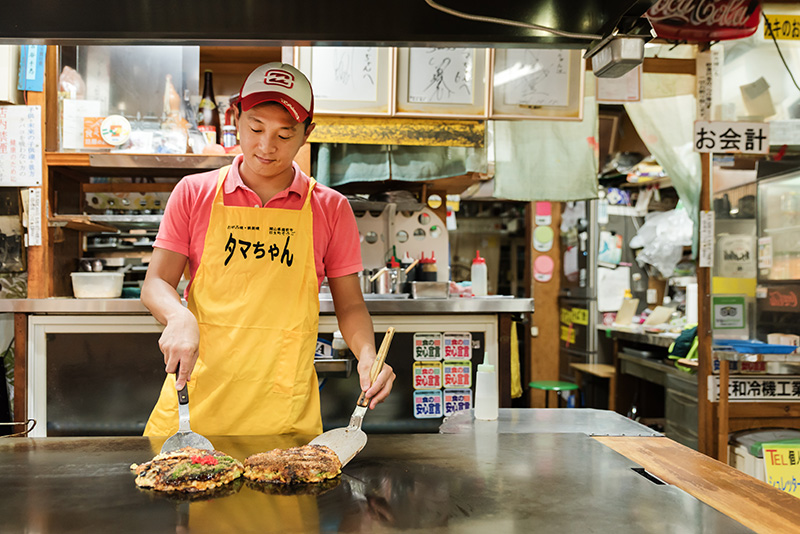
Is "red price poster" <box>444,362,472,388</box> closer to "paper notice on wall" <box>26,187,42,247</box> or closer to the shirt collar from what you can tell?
the shirt collar

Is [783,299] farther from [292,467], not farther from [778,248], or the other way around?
[292,467]

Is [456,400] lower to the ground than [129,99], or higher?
lower

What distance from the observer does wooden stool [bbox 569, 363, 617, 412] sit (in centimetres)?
586

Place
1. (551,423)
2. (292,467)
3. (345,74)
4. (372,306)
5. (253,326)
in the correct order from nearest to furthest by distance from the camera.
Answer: (292,467)
(253,326)
(551,423)
(372,306)
(345,74)

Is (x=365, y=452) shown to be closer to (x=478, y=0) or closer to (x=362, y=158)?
(x=478, y=0)

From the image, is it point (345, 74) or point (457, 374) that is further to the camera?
point (345, 74)

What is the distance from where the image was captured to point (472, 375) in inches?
127

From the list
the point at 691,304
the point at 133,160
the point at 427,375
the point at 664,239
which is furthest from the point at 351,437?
the point at 664,239

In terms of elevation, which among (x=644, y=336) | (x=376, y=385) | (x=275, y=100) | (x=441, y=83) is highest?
(x=441, y=83)

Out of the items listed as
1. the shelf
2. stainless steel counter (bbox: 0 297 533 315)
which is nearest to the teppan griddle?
stainless steel counter (bbox: 0 297 533 315)

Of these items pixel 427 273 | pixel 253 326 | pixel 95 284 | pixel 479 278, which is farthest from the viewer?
pixel 479 278

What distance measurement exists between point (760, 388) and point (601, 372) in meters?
2.27

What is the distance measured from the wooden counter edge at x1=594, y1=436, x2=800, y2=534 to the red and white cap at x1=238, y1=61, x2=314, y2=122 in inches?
45.7

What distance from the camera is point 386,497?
1.10 meters
